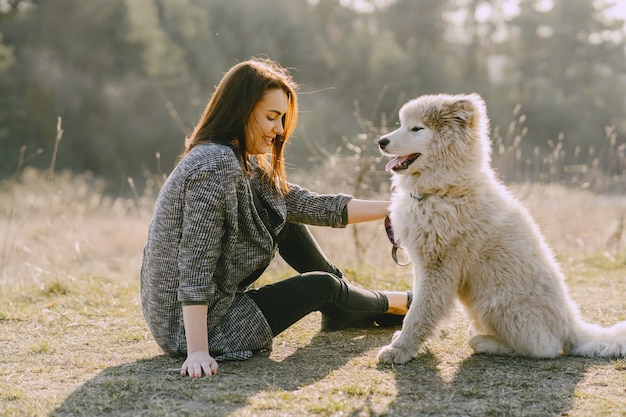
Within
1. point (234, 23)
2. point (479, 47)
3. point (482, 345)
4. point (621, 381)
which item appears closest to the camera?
point (621, 381)

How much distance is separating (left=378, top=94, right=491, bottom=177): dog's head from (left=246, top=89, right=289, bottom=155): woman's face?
0.50m

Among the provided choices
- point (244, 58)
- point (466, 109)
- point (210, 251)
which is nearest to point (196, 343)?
point (210, 251)

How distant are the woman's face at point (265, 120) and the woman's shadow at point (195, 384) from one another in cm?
102

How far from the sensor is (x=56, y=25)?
70.6 ft

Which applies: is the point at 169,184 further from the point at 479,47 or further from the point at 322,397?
the point at 479,47

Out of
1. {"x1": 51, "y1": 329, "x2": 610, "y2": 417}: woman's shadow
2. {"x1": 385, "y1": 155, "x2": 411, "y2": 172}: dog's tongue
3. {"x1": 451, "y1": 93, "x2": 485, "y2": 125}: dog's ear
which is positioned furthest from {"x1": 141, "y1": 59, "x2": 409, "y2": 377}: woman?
{"x1": 451, "y1": 93, "x2": 485, "y2": 125}: dog's ear

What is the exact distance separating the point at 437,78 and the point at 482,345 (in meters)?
21.9

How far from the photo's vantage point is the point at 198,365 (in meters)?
2.60

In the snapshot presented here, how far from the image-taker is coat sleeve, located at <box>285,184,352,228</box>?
328cm

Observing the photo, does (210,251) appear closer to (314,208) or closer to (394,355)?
(314,208)

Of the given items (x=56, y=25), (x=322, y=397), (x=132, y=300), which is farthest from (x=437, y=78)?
(x=322, y=397)

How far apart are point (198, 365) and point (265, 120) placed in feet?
3.70

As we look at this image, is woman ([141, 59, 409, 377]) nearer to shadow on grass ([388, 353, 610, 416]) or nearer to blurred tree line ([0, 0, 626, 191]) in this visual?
shadow on grass ([388, 353, 610, 416])

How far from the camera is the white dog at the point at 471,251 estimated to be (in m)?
2.82
